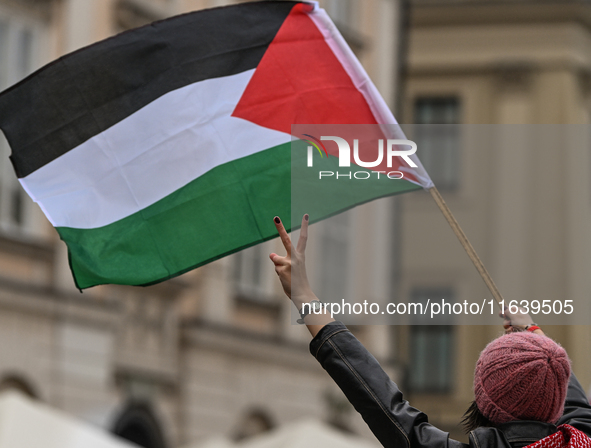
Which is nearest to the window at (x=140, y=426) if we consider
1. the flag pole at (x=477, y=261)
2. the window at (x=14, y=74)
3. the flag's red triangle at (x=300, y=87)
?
the window at (x=14, y=74)

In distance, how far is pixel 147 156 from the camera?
438 centimetres

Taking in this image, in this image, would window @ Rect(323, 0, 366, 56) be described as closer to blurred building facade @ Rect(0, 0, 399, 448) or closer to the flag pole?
blurred building facade @ Rect(0, 0, 399, 448)

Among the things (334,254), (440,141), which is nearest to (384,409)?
(334,254)

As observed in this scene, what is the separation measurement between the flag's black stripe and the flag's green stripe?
37cm

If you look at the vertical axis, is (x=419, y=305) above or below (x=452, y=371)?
above

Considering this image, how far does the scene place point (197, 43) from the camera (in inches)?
178

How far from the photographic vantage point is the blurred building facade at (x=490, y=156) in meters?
24.0

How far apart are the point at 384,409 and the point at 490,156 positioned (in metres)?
22.9

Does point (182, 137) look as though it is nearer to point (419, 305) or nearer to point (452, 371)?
point (419, 305)

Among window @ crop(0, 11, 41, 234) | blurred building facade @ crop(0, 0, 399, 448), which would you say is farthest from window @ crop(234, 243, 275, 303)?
window @ crop(0, 11, 41, 234)

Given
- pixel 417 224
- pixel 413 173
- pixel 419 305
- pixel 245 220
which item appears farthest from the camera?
pixel 417 224

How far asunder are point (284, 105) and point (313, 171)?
22.1 inches

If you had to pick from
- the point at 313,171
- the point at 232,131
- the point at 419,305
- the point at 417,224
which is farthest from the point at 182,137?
the point at 417,224

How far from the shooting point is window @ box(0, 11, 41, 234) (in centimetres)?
1336
